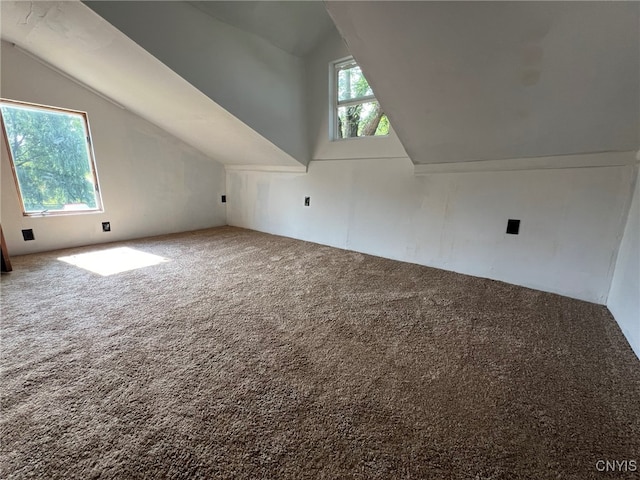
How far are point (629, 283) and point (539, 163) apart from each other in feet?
3.18

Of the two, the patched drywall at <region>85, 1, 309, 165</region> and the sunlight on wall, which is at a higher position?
the patched drywall at <region>85, 1, 309, 165</region>

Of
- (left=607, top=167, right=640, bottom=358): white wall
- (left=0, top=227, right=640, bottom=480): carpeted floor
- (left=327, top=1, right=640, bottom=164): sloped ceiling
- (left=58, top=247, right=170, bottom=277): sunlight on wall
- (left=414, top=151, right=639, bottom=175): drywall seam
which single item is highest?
(left=327, top=1, right=640, bottom=164): sloped ceiling

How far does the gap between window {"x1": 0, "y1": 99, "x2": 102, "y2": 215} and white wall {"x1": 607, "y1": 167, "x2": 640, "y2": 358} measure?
488 centimetres

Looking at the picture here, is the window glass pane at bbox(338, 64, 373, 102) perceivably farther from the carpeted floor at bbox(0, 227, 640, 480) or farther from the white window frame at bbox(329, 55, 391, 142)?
the carpeted floor at bbox(0, 227, 640, 480)

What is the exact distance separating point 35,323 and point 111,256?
1427 mm

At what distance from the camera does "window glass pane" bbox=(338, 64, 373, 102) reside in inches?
119

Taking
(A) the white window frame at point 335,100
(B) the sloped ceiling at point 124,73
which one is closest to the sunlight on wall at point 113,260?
(B) the sloped ceiling at point 124,73

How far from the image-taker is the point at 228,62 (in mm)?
2561

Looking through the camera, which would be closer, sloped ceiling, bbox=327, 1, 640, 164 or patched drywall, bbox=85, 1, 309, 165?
sloped ceiling, bbox=327, 1, 640, 164

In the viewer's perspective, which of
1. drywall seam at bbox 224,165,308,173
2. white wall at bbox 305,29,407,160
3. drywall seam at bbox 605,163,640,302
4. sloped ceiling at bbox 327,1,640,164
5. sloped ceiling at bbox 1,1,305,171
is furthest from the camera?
drywall seam at bbox 224,165,308,173

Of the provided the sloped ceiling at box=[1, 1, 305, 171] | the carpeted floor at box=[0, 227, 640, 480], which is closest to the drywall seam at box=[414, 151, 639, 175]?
the carpeted floor at box=[0, 227, 640, 480]

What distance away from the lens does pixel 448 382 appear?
4.23ft

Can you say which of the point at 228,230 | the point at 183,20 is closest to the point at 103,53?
the point at 183,20

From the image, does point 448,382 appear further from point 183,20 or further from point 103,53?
point 103,53
